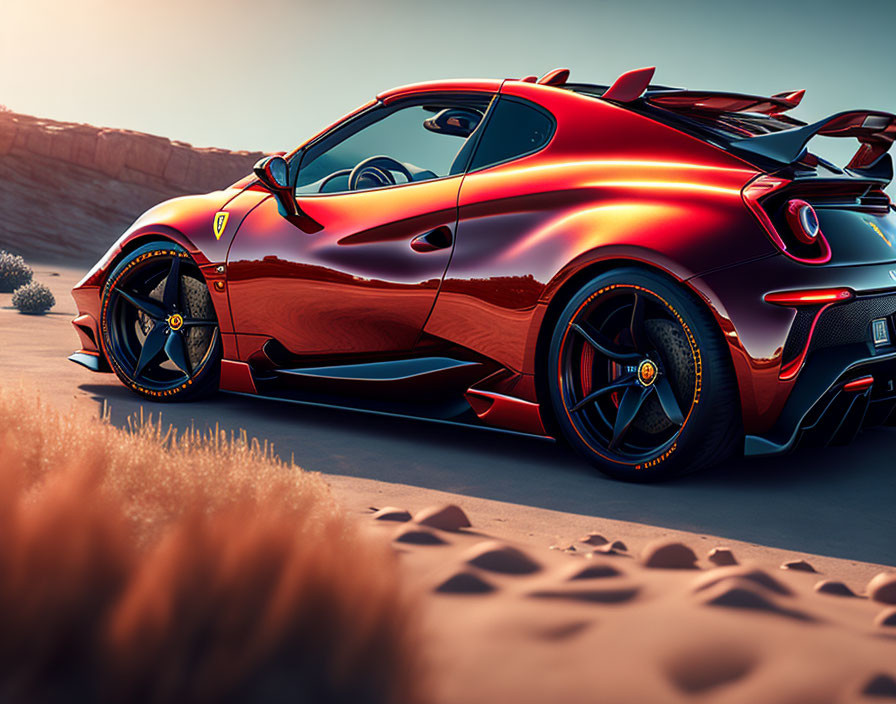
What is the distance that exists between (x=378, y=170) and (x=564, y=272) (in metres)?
1.45

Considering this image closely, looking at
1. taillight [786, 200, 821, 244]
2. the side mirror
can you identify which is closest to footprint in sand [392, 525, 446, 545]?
taillight [786, 200, 821, 244]

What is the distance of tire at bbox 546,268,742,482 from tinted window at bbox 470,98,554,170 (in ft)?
2.70

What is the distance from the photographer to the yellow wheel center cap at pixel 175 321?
17.6 feet

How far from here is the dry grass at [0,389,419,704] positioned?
180 centimetres

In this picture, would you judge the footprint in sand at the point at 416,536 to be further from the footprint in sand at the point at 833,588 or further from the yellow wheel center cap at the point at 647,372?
the yellow wheel center cap at the point at 647,372

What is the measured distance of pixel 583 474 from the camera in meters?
4.15

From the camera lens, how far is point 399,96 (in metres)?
4.98

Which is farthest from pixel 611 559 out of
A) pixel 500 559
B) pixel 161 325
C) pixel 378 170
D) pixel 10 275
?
pixel 10 275

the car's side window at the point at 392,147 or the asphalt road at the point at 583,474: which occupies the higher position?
the car's side window at the point at 392,147

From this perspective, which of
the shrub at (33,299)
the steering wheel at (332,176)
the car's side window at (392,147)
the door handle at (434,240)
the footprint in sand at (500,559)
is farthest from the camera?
the shrub at (33,299)

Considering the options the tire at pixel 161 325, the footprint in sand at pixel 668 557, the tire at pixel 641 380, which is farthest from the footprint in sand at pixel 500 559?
the tire at pixel 161 325

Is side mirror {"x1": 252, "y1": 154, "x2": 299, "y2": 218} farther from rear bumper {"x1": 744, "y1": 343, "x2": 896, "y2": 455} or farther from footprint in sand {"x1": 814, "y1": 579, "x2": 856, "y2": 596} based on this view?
footprint in sand {"x1": 814, "y1": 579, "x2": 856, "y2": 596}

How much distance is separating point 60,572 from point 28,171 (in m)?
40.9

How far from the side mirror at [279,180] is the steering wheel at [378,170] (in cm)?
31
